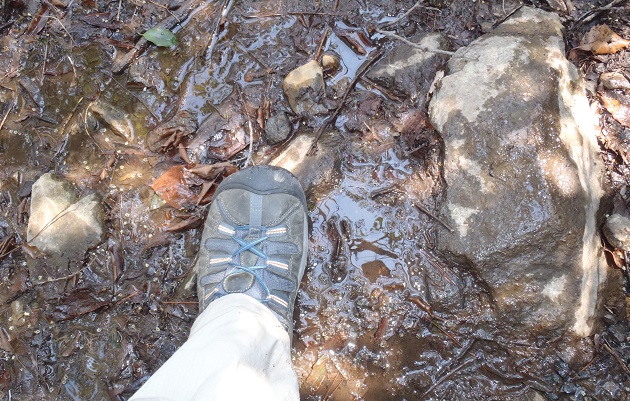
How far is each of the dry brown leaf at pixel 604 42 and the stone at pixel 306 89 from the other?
1.68 metres

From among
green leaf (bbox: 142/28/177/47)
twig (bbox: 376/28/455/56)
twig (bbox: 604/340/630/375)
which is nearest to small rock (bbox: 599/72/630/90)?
twig (bbox: 376/28/455/56)

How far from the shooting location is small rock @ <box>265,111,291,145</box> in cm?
292

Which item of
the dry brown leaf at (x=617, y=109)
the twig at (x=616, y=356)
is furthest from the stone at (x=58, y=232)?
the dry brown leaf at (x=617, y=109)

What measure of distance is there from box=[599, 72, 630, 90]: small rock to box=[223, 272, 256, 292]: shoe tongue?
2.48 m

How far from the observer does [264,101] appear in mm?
3004

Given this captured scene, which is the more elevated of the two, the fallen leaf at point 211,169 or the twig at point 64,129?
the twig at point 64,129

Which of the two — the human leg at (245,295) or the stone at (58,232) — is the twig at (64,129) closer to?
the stone at (58,232)

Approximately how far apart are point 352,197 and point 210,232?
2.89 feet

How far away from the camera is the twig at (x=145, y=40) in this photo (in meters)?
3.13

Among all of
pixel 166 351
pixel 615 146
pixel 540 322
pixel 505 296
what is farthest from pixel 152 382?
pixel 615 146

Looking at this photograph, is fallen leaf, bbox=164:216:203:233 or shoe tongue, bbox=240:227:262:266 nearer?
shoe tongue, bbox=240:227:262:266

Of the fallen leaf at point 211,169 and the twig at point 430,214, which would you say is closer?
the twig at point 430,214

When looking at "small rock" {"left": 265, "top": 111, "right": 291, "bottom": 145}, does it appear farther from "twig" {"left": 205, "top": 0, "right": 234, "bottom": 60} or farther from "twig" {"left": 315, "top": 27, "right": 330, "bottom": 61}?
"twig" {"left": 205, "top": 0, "right": 234, "bottom": 60}

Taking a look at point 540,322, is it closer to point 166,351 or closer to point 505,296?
point 505,296
